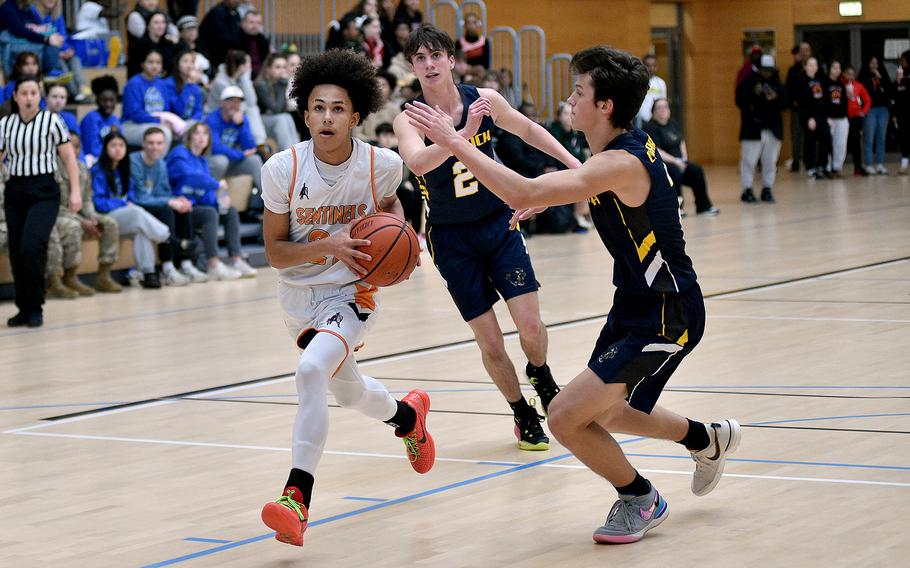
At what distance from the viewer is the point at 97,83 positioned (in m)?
13.6

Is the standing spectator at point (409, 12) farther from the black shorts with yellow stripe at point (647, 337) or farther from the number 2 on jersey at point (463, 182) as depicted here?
the black shorts with yellow stripe at point (647, 337)

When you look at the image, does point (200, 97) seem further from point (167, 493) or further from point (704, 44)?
point (704, 44)

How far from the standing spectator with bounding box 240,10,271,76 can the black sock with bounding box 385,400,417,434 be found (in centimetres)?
1154

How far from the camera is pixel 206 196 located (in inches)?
520

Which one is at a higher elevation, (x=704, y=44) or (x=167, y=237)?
(x=704, y=44)

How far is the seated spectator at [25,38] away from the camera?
14.2m

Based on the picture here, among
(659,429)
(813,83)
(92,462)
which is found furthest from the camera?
(813,83)

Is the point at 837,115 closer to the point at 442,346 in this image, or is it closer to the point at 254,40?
the point at 254,40

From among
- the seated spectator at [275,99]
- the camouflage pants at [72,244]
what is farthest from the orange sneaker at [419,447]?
the seated spectator at [275,99]

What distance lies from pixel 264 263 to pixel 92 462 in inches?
340

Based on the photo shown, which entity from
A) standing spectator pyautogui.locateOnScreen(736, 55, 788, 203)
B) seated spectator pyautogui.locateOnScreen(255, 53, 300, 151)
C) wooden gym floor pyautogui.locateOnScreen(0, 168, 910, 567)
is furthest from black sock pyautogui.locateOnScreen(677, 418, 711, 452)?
standing spectator pyautogui.locateOnScreen(736, 55, 788, 203)

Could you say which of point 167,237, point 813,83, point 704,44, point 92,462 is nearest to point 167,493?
point 92,462

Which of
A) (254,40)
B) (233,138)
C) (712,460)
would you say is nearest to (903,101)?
(254,40)

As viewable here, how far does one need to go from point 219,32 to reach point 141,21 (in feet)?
4.46
